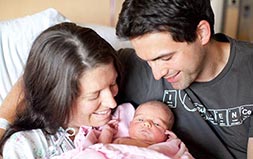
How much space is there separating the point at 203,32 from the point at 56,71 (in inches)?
20.8

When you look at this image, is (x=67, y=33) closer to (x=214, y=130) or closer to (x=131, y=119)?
(x=131, y=119)

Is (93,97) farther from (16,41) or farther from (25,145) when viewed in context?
(16,41)

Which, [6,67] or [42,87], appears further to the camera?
[6,67]

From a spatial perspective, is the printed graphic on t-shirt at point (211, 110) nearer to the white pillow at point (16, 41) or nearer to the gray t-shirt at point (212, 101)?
the gray t-shirt at point (212, 101)

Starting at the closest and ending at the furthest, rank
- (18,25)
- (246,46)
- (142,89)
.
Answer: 1. (246,46)
2. (142,89)
3. (18,25)

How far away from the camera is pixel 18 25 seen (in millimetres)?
1965

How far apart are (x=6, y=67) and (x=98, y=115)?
0.59 meters

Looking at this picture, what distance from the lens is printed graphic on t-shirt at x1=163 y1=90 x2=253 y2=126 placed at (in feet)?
4.92

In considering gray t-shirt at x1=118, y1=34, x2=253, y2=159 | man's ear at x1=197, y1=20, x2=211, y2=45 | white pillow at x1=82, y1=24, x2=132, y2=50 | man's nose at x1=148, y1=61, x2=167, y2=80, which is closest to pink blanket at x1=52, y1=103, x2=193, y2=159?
gray t-shirt at x1=118, y1=34, x2=253, y2=159

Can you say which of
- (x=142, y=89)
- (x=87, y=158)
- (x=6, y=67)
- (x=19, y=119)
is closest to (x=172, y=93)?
(x=142, y=89)

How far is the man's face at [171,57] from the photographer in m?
1.36

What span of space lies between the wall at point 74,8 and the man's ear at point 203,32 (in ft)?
4.31

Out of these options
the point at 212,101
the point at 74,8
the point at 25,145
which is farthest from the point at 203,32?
the point at 74,8

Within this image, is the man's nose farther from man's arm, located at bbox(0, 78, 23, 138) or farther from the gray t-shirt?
man's arm, located at bbox(0, 78, 23, 138)
